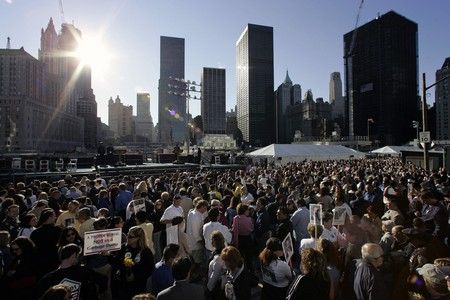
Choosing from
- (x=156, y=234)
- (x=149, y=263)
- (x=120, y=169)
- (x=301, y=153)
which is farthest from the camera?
(x=301, y=153)

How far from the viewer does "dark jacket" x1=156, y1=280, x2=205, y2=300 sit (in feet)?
14.1

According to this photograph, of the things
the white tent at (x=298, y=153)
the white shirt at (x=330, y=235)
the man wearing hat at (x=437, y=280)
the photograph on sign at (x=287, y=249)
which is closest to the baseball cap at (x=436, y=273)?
the man wearing hat at (x=437, y=280)

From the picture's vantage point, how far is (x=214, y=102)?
168m

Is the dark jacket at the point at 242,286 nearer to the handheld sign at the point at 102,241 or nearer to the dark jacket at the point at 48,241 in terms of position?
the handheld sign at the point at 102,241

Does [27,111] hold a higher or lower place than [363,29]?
lower

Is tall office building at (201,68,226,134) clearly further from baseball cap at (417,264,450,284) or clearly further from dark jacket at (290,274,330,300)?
baseball cap at (417,264,450,284)

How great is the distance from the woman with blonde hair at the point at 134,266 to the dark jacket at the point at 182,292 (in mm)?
1387

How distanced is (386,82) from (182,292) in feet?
650

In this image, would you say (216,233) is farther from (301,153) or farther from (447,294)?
(301,153)

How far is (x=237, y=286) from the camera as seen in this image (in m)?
4.93

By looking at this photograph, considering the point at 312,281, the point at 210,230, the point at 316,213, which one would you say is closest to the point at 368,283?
the point at 312,281

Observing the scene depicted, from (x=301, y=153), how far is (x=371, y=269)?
35.6 meters

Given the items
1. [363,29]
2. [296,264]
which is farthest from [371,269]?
[363,29]

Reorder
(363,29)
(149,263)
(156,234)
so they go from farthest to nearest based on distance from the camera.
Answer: (363,29)
(156,234)
(149,263)
